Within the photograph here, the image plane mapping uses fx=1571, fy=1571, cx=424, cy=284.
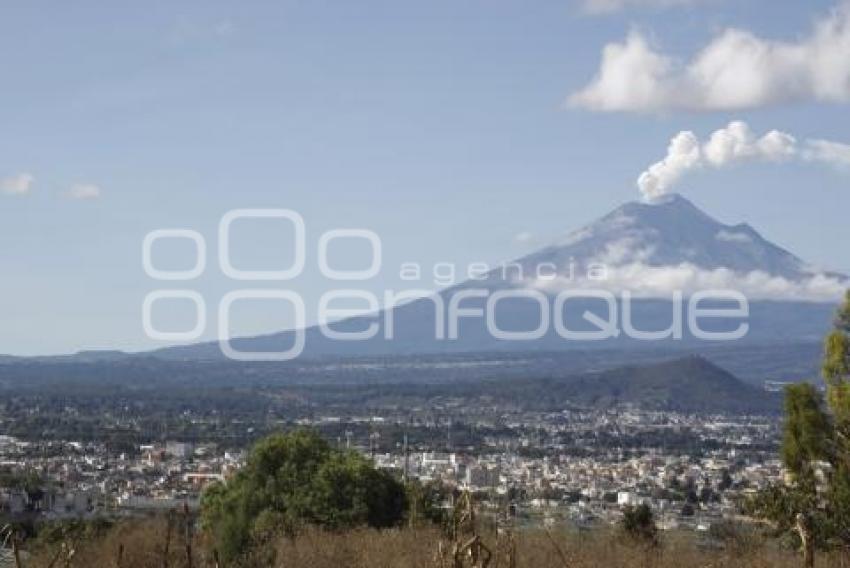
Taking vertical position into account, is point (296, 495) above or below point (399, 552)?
above

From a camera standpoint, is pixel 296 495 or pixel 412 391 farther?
pixel 412 391

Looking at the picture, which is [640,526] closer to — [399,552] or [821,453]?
[821,453]

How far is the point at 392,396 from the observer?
147125mm

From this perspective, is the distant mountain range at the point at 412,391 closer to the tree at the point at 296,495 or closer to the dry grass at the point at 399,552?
the tree at the point at 296,495

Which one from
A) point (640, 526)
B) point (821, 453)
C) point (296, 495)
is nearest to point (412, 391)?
point (296, 495)

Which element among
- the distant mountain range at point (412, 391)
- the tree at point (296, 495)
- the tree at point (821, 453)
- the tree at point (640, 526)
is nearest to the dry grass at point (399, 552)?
the tree at point (640, 526)

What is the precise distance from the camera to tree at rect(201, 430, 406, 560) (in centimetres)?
2895

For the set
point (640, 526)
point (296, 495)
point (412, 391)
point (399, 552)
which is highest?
point (296, 495)

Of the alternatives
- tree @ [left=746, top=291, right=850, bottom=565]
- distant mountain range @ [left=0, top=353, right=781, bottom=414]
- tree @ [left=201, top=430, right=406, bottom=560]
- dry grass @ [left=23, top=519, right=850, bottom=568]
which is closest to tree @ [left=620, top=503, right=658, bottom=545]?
dry grass @ [left=23, top=519, right=850, bottom=568]

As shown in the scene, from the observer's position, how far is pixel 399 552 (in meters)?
22.1

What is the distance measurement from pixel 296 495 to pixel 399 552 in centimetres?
812

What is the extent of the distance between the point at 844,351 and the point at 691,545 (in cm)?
524

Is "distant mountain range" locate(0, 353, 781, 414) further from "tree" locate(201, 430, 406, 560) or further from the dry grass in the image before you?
the dry grass

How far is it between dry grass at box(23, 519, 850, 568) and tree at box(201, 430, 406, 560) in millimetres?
2184
